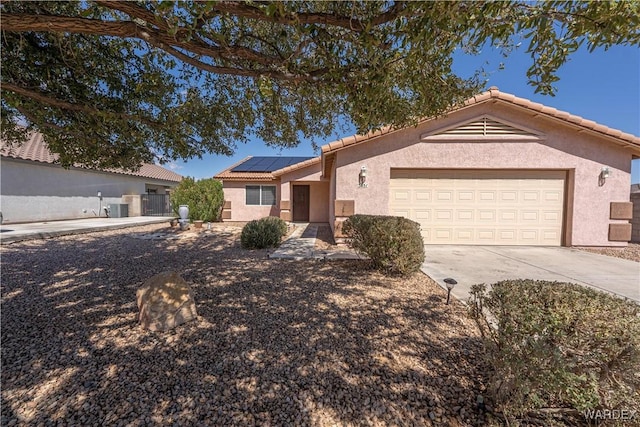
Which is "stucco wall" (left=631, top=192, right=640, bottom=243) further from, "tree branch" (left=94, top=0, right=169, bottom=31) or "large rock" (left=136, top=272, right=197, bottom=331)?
"tree branch" (left=94, top=0, right=169, bottom=31)

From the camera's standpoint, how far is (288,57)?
10.9 ft

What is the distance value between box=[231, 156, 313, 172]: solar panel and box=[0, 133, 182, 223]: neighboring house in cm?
910

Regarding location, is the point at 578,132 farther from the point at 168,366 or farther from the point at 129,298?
the point at 129,298

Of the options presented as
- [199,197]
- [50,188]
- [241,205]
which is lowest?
[241,205]

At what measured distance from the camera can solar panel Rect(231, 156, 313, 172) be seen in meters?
17.1

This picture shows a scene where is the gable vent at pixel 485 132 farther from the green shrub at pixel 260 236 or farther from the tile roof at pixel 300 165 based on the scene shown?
the tile roof at pixel 300 165

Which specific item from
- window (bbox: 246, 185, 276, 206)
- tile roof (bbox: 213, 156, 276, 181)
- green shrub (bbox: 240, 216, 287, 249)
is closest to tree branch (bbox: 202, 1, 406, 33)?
green shrub (bbox: 240, 216, 287, 249)

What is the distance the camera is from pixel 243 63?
374 cm

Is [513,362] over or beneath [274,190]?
beneath

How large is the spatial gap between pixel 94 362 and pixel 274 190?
1394 cm

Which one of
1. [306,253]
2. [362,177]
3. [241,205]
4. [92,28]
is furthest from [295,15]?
[241,205]

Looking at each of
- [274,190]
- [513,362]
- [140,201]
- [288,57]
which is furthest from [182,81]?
[140,201]

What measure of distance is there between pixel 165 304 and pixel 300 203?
13.6 m

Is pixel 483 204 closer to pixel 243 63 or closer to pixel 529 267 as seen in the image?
pixel 529 267
